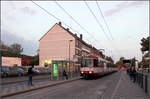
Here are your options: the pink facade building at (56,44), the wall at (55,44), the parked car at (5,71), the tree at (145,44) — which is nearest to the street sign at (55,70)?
the parked car at (5,71)

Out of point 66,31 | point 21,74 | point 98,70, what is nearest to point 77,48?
point 66,31

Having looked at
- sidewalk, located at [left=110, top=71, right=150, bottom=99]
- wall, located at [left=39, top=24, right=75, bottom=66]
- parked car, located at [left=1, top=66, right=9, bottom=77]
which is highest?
wall, located at [left=39, top=24, right=75, bottom=66]

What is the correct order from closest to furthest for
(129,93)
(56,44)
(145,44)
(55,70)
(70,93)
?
(70,93) < (129,93) < (55,70) < (56,44) < (145,44)

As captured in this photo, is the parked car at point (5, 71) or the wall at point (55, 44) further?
the wall at point (55, 44)

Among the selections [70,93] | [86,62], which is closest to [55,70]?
[86,62]

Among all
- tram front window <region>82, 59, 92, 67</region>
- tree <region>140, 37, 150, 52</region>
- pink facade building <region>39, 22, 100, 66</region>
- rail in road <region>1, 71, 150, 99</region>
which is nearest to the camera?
rail in road <region>1, 71, 150, 99</region>

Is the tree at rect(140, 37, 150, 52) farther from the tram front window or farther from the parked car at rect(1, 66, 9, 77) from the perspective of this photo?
the parked car at rect(1, 66, 9, 77)

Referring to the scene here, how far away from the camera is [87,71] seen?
93.9 feet

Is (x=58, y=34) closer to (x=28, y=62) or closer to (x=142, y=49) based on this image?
(x=28, y=62)

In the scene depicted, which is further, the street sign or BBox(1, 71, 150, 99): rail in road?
the street sign

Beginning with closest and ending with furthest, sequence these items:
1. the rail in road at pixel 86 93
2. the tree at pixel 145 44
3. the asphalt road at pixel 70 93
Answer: the asphalt road at pixel 70 93 → the rail in road at pixel 86 93 → the tree at pixel 145 44

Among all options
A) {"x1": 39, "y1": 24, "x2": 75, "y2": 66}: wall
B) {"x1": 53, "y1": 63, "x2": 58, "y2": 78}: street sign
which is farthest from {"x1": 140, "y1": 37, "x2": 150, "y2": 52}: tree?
{"x1": 53, "y1": 63, "x2": 58, "y2": 78}: street sign

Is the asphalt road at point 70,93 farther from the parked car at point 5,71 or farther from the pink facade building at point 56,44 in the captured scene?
the pink facade building at point 56,44

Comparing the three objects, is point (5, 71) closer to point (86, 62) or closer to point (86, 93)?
point (86, 62)
